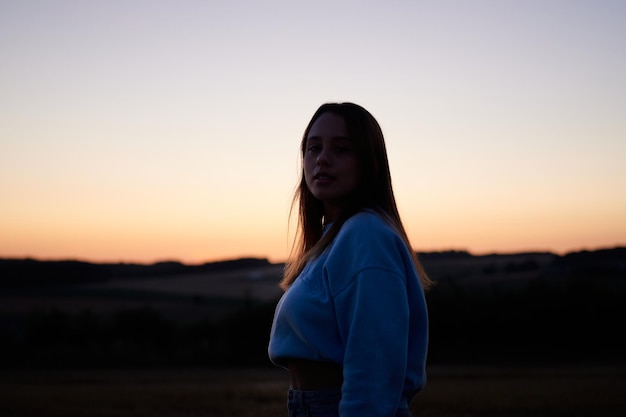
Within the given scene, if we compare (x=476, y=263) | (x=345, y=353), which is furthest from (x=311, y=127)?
(x=476, y=263)

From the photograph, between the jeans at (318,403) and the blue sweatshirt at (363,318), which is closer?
the blue sweatshirt at (363,318)

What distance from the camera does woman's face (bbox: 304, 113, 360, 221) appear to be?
2.84 metres

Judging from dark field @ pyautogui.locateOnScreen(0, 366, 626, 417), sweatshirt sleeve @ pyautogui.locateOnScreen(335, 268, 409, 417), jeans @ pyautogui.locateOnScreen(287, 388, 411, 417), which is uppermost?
sweatshirt sleeve @ pyautogui.locateOnScreen(335, 268, 409, 417)

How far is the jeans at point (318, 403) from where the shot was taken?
2627 millimetres

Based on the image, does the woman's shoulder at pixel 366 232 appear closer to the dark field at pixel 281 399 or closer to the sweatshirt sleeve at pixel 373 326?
the sweatshirt sleeve at pixel 373 326

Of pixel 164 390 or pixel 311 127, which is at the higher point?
pixel 311 127

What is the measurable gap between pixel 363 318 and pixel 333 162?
612 millimetres

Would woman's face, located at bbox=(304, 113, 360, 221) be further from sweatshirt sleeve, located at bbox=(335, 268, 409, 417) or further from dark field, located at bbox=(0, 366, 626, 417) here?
dark field, located at bbox=(0, 366, 626, 417)

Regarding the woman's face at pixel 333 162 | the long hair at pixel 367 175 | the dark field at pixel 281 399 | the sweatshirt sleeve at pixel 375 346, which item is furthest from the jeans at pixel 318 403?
the dark field at pixel 281 399

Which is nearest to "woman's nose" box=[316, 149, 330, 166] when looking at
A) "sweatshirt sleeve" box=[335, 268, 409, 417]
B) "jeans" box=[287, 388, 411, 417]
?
"sweatshirt sleeve" box=[335, 268, 409, 417]

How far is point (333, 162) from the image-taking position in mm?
2834

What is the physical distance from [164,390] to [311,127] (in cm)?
2744

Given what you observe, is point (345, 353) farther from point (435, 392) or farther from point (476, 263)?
point (476, 263)

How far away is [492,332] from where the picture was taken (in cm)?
5378
